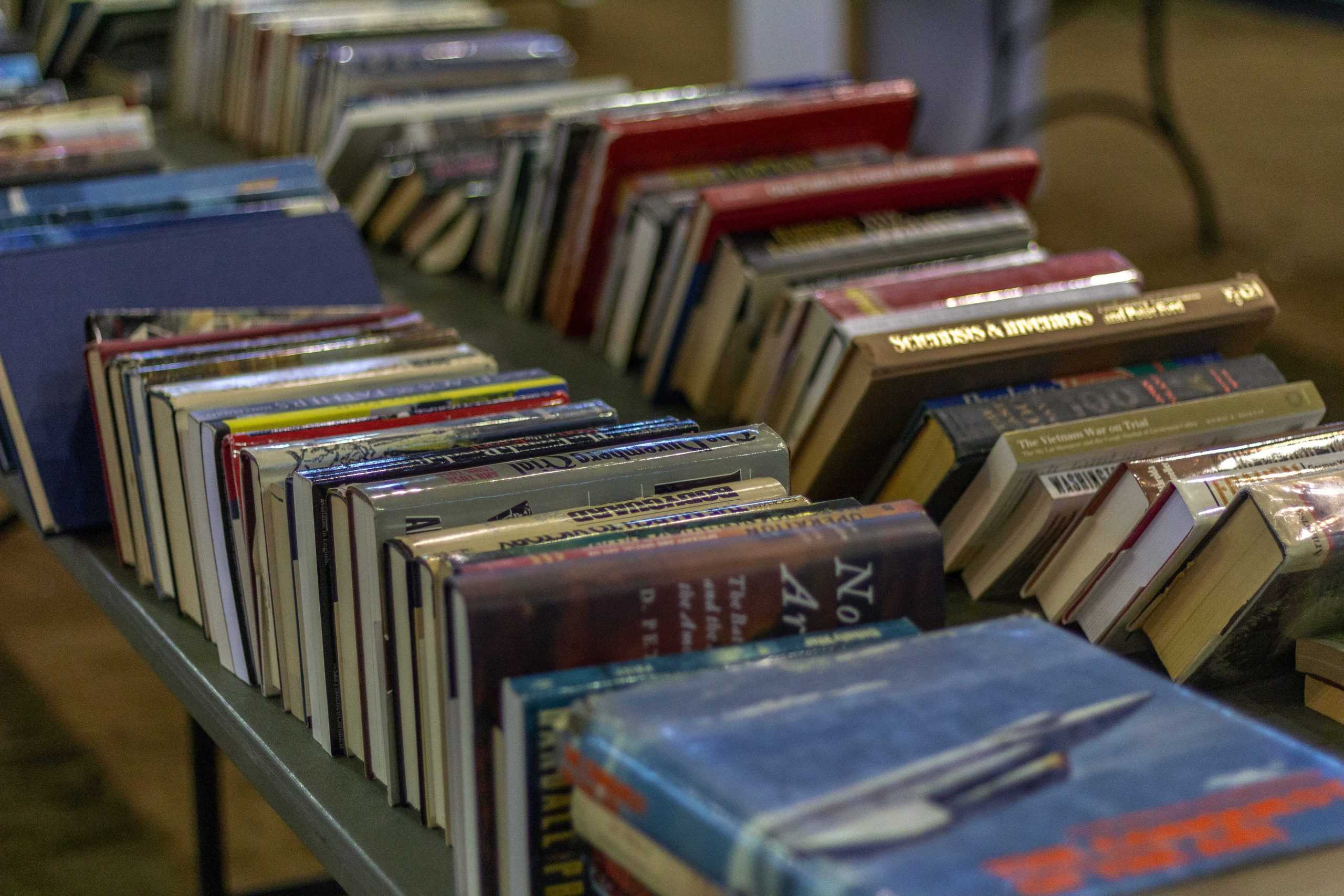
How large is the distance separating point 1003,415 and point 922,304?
0.52ft

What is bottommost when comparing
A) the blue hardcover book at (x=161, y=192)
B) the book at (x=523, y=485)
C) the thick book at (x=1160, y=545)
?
the thick book at (x=1160, y=545)

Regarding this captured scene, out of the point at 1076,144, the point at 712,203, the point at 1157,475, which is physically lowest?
the point at 1076,144

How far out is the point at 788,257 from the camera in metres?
1.52

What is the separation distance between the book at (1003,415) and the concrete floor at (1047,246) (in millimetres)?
182

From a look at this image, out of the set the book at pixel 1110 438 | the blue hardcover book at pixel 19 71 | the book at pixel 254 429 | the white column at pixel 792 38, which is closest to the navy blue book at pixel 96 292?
the book at pixel 254 429

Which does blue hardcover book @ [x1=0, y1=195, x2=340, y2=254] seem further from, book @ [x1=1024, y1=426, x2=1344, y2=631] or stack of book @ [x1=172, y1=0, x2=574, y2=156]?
book @ [x1=1024, y1=426, x2=1344, y2=631]

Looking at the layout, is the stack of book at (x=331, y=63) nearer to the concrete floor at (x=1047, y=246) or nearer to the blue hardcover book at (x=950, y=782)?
the concrete floor at (x=1047, y=246)

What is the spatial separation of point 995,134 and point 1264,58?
115 inches

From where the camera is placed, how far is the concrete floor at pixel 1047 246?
2.34 m

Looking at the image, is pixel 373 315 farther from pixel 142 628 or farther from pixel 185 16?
pixel 185 16

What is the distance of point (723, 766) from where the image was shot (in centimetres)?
68

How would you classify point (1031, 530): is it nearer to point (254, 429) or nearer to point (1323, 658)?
point (1323, 658)

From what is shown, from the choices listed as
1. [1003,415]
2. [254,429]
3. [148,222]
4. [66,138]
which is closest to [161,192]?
[148,222]

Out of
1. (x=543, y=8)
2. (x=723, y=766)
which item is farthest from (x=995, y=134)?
(x=543, y=8)
